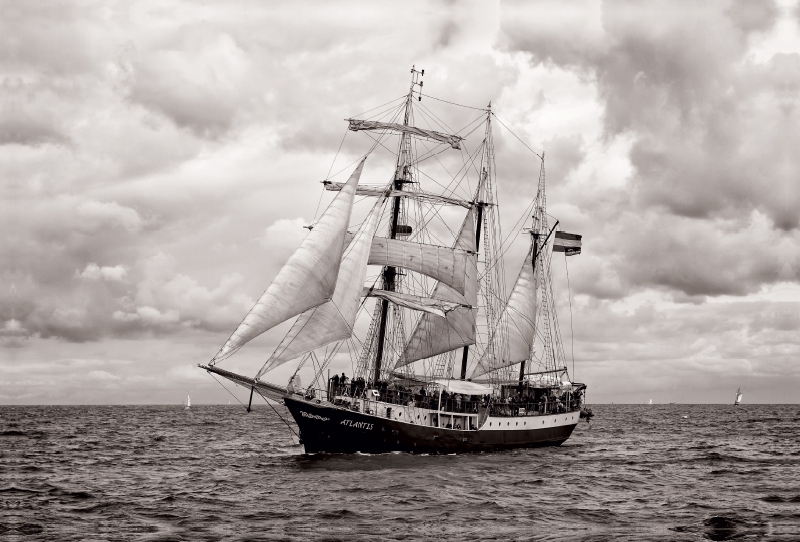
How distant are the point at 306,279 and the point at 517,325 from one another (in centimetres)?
3434

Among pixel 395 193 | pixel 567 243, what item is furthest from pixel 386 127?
pixel 567 243

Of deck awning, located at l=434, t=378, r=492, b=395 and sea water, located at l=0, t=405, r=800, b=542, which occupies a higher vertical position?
deck awning, located at l=434, t=378, r=492, b=395

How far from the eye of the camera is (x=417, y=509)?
3728cm

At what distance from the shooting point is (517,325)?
81438 millimetres

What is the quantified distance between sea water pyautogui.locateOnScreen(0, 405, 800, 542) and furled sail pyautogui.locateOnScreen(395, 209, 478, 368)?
11.4 metres

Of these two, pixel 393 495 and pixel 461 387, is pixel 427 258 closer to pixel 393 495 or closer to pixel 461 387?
pixel 461 387

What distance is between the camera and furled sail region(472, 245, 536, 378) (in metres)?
79.8

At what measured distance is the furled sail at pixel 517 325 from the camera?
262 ft

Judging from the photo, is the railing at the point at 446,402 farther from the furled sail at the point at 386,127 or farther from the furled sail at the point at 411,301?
the furled sail at the point at 386,127

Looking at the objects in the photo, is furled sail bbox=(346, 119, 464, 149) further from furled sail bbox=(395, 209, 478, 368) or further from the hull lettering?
the hull lettering

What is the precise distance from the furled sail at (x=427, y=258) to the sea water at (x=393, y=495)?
15.4 m

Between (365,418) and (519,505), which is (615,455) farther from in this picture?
(519,505)

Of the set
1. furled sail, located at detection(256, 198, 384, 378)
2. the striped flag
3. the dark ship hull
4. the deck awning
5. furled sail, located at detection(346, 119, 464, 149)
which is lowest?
the dark ship hull

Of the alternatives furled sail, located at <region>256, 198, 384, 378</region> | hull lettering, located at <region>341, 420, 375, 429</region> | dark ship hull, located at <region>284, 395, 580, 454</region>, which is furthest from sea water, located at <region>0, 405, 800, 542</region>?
furled sail, located at <region>256, 198, 384, 378</region>
